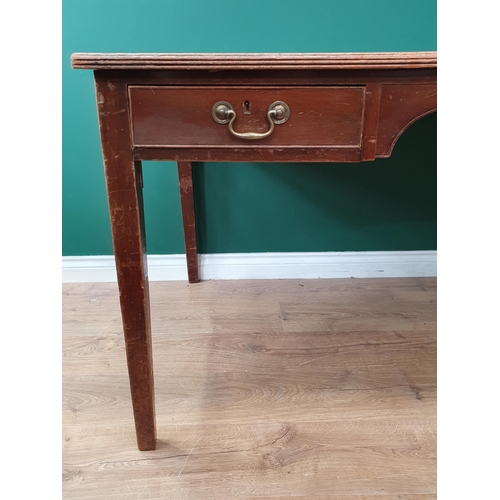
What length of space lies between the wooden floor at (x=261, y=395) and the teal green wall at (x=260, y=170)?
188 millimetres

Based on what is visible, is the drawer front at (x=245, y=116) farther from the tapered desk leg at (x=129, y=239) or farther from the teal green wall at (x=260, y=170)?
the teal green wall at (x=260, y=170)

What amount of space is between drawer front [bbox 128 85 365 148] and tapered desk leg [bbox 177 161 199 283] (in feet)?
2.28

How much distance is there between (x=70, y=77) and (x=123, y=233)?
0.89 meters

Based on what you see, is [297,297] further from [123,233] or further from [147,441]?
[123,233]

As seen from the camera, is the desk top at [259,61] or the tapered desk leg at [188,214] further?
the tapered desk leg at [188,214]

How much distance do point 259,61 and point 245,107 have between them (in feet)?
0.23

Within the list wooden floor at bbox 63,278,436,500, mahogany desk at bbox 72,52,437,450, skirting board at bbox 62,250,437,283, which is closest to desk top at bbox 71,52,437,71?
mahogany desk at bbox 72,52,437,450

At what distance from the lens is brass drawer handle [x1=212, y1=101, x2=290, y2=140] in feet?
2.16

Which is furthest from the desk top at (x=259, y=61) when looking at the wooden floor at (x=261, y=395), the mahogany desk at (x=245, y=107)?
the wooden floor at (x=261, y=395)

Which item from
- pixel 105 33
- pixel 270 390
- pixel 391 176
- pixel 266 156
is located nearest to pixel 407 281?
pixel 391 176

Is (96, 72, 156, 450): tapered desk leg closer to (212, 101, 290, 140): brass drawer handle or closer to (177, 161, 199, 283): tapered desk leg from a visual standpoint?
(212, 101, 290, 140): brass drawer handle

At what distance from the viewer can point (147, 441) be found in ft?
2.76

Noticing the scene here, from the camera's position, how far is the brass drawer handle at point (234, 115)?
26.0 inches

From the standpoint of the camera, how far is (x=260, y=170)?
1.45 meters
